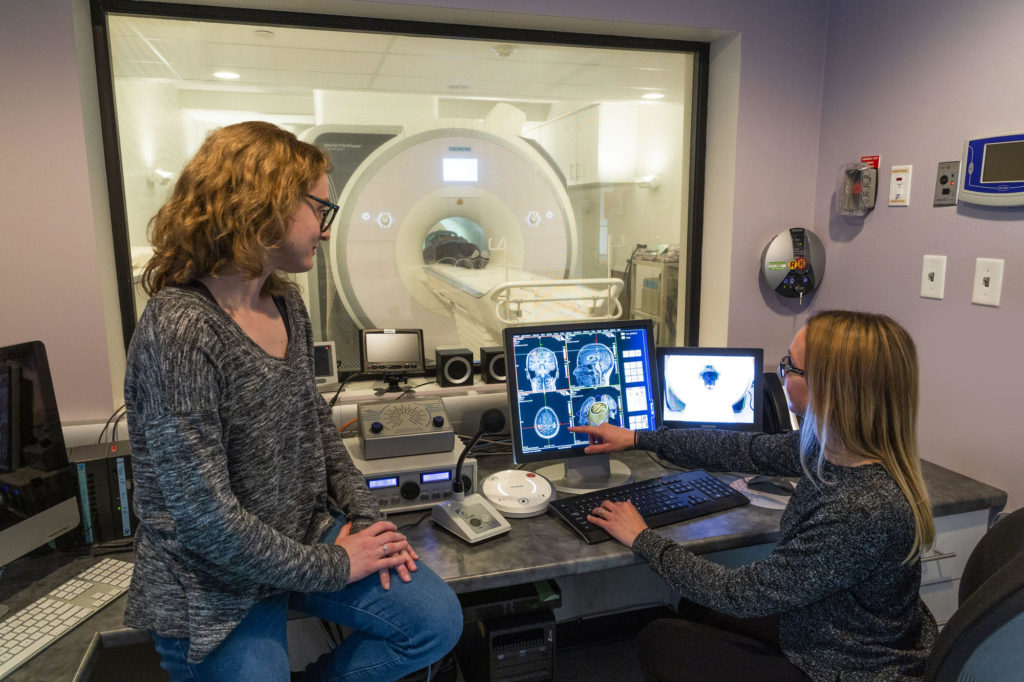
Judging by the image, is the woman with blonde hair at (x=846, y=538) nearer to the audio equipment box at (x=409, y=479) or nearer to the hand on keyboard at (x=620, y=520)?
the hand on keyboard at (x=620, y=520)

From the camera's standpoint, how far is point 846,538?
42.0 inches

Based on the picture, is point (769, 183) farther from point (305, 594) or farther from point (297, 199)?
point (305, 594)

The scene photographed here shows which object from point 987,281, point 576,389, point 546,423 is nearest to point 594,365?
point 576,389

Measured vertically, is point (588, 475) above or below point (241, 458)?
below

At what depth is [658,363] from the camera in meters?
1.84

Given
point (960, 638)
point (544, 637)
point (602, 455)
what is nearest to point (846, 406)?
point (960, 638)

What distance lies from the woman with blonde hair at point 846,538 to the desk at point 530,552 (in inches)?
7.2

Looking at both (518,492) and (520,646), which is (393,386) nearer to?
(518,492)

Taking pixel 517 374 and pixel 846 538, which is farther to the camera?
pixel 517 374

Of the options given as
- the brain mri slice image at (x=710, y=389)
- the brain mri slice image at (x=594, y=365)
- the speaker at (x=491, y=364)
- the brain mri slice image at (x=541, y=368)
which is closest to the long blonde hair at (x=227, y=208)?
the brain mri slice image at (x=541, y=368)

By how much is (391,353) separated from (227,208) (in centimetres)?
108

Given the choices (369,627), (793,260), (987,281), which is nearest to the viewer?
(369,627)

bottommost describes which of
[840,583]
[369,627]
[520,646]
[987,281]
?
[520,646]

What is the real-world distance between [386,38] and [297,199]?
3.69 feet
